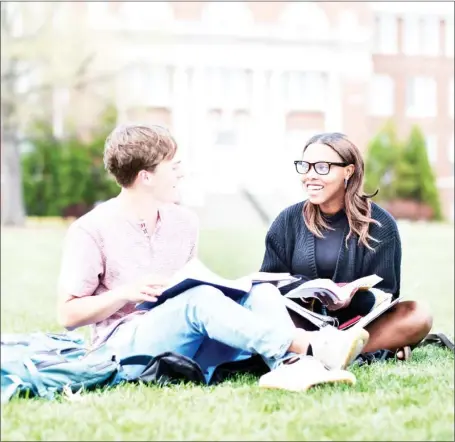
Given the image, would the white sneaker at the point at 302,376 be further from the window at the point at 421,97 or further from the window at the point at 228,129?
the window at the point at 421,97

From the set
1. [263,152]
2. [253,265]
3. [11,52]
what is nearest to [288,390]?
[253,265]

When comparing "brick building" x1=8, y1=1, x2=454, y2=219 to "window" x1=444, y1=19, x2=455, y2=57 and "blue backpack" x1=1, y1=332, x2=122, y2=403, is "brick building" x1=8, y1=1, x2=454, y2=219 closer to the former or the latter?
"window" x1=444, y1=19, x2=455, y2=57

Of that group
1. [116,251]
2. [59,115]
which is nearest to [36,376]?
[116,251]

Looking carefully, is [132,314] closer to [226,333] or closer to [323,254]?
[226,333]

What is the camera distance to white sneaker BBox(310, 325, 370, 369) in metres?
3.61

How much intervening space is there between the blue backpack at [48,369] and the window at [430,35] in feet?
104

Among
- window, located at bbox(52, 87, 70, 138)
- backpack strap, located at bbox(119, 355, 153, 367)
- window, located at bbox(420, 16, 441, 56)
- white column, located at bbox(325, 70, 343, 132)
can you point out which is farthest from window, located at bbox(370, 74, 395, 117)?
backpack strap, located at bbox(119, 355, 153, 367)

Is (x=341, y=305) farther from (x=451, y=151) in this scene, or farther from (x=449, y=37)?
(x=449, y=37)

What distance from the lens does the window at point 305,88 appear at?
3344 cm

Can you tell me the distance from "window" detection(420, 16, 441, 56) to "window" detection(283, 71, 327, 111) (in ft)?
11.4

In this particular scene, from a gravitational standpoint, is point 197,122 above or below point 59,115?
below

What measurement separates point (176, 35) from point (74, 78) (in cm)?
1006

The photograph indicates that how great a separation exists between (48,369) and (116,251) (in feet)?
1.76

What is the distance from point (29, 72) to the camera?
2459 centimetres
